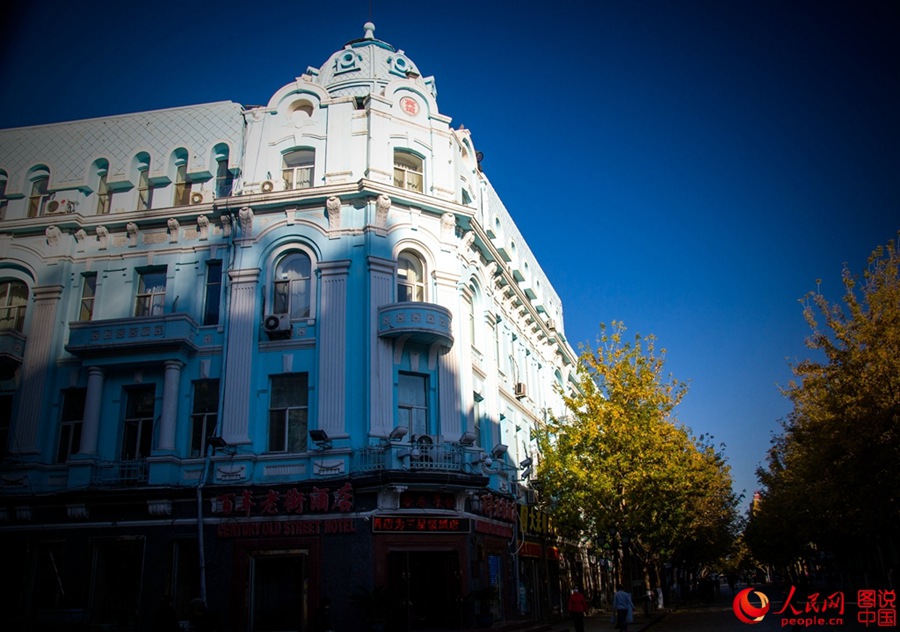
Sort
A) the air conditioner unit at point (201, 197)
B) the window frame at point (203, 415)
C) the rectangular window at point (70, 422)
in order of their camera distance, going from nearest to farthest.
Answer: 1. the window frame at point (203, 415)
2. the rectangular window at point (70, 422)
3. the air conditioner unit at point (201, 197)

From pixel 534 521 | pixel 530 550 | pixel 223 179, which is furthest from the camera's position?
pixel 534 521

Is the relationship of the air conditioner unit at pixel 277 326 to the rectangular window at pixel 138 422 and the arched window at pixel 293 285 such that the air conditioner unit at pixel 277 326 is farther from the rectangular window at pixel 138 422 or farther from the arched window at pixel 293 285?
the rectangular window at pixel 138 422

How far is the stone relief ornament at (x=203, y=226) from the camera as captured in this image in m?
25.2

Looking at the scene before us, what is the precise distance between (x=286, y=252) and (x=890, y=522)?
23.9 metres

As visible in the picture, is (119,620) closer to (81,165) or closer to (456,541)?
(456,541)

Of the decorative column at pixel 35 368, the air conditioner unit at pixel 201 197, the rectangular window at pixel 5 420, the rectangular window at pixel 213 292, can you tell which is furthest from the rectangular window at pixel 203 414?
the air conditioner unit at pixel 201 197

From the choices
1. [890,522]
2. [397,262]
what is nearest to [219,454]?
[397,262]

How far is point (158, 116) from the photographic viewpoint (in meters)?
27.4

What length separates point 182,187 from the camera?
2641 centimetres

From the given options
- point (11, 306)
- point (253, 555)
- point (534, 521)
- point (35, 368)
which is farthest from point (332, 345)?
point (534, 521)

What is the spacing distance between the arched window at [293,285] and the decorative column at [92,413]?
20.1 ft

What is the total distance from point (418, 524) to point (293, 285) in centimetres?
911

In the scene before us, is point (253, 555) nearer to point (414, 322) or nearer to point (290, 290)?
point (414, 322)

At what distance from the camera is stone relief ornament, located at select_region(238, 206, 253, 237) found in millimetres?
24484
